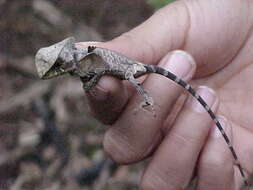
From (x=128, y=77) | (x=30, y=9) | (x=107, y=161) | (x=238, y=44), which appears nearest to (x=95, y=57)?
(x=128, y=77)

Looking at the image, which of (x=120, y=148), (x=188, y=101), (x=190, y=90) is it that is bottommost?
(x=120, y=148)

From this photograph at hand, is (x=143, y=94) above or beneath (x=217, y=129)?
above

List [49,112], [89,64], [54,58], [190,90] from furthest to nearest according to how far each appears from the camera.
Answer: [49,112]
[190,90]
[89,64]
[54,58]

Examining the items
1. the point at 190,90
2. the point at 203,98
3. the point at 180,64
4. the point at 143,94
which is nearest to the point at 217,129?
the point at 203,98

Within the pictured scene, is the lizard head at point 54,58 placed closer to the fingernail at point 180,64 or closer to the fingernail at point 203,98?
the fingernail at point 180,64

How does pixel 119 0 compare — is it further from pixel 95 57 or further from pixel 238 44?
pixel 95 57

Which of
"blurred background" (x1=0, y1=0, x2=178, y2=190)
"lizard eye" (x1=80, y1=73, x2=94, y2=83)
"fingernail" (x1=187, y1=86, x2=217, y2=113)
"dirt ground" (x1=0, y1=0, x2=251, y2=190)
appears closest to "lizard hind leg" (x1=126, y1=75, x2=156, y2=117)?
"lizard eye" (x1=80, y1=73, x2=94, y2=83)

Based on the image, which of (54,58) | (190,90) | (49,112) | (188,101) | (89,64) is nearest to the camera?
(54,58)

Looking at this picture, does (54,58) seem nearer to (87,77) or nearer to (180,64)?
(87,77)
